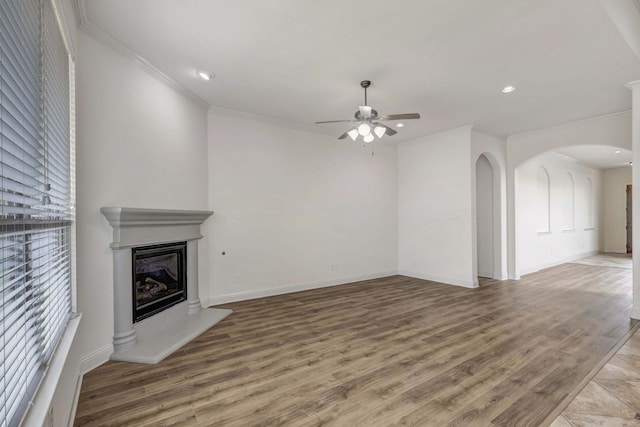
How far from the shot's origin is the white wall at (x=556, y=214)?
643 centimetres

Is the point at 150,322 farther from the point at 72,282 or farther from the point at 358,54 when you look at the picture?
the point at 358,54

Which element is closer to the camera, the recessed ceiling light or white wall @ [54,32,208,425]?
white wall @ [54,32,208,425]

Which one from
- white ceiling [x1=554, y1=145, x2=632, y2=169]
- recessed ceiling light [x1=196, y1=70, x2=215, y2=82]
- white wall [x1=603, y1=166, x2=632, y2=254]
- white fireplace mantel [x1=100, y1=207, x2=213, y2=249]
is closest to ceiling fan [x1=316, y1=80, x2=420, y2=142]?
recessed ceiling light [x1=196, y1=70, x2=215, y2=82]

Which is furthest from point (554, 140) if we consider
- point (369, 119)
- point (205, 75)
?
point (205, 75)

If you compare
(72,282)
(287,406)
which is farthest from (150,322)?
(287,406)

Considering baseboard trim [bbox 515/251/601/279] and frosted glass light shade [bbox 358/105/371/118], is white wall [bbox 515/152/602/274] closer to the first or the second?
baseboard trim [bbox 515/251/601/279]

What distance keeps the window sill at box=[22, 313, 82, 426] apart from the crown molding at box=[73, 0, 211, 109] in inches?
97.2

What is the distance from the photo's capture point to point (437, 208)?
598 centimetres

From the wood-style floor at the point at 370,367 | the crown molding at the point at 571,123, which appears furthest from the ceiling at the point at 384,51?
the wood-style floor at the point at 370,367

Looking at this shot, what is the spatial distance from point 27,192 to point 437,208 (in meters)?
5.98

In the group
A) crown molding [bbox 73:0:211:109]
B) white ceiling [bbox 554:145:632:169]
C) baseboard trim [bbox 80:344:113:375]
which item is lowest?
baseboard trim [bbox 80:344:113:375]

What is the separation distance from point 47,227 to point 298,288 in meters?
4.04

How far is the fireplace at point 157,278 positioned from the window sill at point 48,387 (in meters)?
1.35

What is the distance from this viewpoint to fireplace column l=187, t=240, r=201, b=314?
12.8 feet
